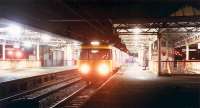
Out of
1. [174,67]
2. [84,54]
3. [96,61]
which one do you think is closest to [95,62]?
[96,61]

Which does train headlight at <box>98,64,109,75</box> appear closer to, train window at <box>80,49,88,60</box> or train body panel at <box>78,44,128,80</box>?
train body panel at <box>78,44,128,80</box>

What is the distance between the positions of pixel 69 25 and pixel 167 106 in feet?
54.8

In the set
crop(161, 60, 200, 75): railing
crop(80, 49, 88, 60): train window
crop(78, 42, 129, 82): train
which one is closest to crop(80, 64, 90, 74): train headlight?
crop(78, 42, 129, 82): train

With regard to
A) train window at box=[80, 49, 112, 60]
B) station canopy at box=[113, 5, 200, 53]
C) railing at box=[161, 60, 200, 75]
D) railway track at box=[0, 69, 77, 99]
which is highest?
station canopy at box=[113, 5, 200, 53]

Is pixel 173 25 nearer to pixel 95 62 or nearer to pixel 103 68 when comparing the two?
pixel 103 68

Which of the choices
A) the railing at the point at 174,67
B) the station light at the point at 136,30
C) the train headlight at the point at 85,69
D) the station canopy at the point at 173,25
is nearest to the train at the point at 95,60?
the train headlight at the point at 85,69

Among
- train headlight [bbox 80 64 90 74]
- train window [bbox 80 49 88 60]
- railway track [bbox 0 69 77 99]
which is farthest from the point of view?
train window [bbox 80 49 88 60]

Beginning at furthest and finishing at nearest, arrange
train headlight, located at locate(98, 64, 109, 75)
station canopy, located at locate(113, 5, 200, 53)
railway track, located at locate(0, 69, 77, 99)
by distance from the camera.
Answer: train headlight, located at locate(98, 64, 109, 75) → railway track, located at locate(0, 69, 77, 99) → station canopy, located at locate(113, 5, 200, 53)

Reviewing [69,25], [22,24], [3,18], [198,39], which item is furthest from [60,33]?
[198,39]

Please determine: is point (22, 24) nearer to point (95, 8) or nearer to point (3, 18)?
point (3, 18)

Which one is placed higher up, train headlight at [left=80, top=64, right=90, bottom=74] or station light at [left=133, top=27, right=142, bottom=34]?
station light at [left=133, top=27, right=142, bottom=34]

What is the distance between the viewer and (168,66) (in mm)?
38000

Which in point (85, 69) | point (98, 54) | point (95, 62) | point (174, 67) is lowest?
point (174, 67)

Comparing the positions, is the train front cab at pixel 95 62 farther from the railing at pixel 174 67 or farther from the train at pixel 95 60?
the railing at pixel 174 67
